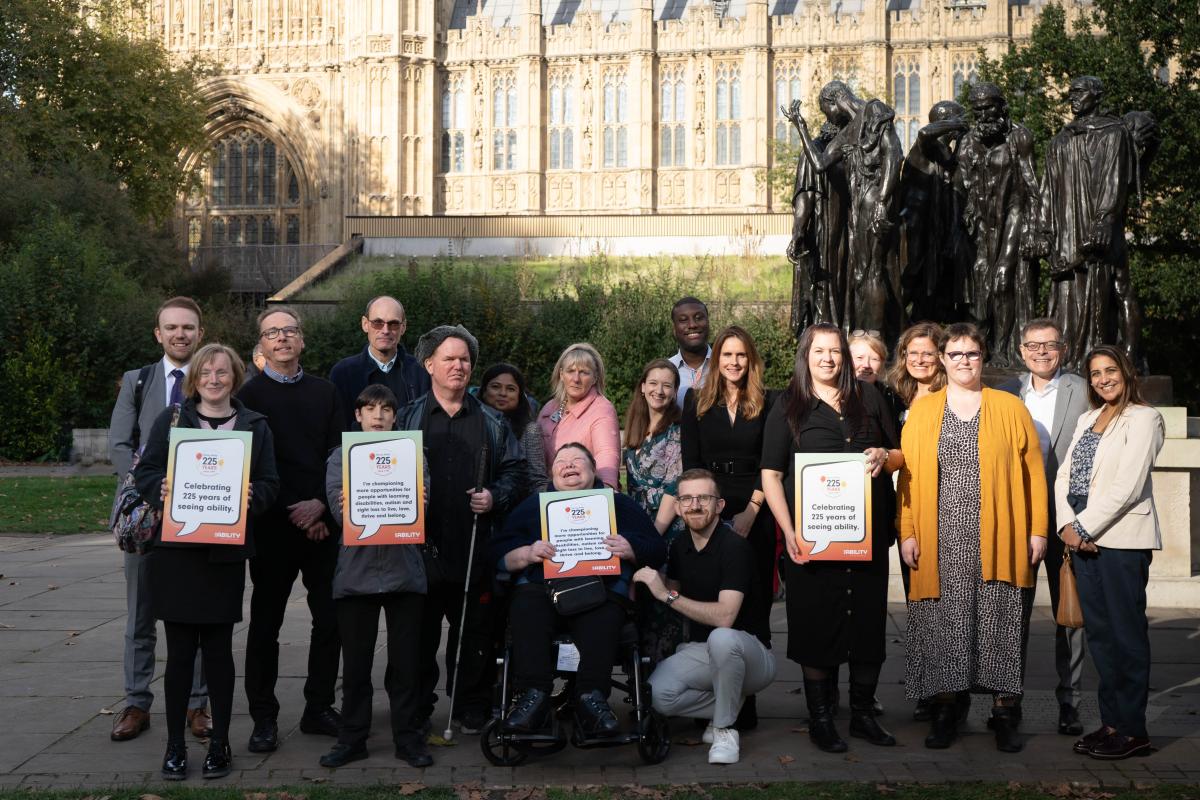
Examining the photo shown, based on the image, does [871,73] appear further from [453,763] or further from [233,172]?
[453,763]

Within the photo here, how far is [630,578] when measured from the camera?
5.64 meters

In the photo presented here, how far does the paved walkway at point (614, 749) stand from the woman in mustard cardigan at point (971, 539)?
1.04ft

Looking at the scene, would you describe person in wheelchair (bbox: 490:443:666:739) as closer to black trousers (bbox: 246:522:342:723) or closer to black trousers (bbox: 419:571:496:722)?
Answer: black trousers (bbox: 419:571:496:722)

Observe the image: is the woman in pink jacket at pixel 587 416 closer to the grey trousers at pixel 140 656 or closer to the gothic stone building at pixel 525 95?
the grey trousers at pixel 140 656

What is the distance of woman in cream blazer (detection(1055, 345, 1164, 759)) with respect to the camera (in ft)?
17.9

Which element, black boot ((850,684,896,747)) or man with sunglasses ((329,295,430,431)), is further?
man with sunglasses ((329,295,430,431))

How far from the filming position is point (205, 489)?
5219mm

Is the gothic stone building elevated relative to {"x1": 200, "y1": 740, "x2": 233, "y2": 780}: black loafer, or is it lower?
elevated

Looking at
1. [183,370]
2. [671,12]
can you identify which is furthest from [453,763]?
[671,12]

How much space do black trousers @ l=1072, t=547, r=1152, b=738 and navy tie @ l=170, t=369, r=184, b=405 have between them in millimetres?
4020

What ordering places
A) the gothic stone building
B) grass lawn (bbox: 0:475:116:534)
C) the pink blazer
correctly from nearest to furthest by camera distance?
the pink blazer
grass lawn (bbox: 0:475:116:534)
the gothic stone building

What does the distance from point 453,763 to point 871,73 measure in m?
40.0

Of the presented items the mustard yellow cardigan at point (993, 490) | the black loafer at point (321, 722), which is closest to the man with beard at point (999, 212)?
the mustard yellow cardigan at point (993, 490)

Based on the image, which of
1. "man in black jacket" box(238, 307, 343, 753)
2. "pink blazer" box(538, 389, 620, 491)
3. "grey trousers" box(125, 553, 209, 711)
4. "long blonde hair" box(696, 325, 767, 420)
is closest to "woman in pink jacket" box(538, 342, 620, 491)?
"pink blazer" box(538, 389, 620, 491)
